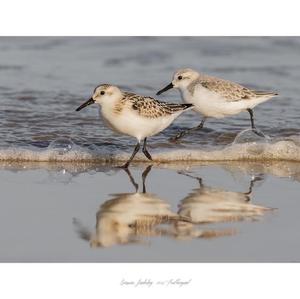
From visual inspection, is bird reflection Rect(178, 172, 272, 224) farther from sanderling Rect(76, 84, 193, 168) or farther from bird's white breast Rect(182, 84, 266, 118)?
bird's white breast Rect(182, 84, 266, 118)

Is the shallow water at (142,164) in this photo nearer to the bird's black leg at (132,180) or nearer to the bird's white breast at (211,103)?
the bird's black leg at (132,180)

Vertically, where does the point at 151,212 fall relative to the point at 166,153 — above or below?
below

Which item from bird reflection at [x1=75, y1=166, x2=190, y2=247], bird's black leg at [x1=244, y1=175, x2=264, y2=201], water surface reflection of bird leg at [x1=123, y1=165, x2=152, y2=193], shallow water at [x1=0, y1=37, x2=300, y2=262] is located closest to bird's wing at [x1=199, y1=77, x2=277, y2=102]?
shallow water at [x1=0, y1=37, x2=300, y2=262]

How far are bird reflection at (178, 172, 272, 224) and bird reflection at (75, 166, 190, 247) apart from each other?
0.51 feet

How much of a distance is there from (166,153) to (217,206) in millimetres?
1889

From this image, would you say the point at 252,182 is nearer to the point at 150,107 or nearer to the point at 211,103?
the point at 150,107

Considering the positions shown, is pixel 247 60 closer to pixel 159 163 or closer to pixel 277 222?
pixel 159 163

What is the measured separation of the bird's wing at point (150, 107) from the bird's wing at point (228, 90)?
984 millimetres

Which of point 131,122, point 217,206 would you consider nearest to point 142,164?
point 131,122

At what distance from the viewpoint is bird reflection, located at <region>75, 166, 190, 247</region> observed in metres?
7.45

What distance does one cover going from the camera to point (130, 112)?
9516 mm

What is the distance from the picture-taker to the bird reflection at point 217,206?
8.03 meters

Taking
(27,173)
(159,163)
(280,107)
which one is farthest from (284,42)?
(27,173)

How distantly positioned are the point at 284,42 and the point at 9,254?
902 centimetres
